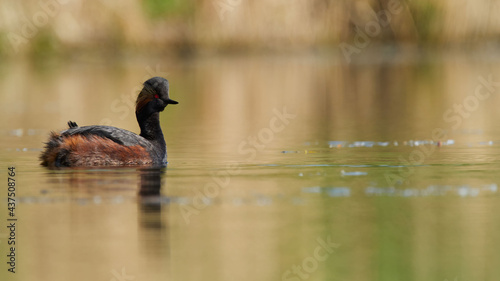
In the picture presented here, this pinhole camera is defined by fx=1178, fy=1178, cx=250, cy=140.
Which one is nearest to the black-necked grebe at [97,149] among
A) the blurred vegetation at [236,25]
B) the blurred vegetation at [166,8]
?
the blurred vegetation at [236,25]

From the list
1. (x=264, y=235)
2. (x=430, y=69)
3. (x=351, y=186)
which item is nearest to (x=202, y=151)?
(x=351, y=186)

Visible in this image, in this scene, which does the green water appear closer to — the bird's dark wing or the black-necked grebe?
the black-necked grebe

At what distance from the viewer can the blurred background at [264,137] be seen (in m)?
7.04

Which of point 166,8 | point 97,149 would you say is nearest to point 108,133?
point 97,149

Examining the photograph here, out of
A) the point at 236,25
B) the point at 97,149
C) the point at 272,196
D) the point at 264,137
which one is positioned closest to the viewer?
the point at 272,196

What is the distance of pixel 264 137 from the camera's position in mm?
14492

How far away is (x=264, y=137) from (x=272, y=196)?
5380 millimetres

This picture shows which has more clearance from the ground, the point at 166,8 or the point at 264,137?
the point at 166,8

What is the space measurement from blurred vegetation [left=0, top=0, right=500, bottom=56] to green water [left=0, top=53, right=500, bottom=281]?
35.9 feet

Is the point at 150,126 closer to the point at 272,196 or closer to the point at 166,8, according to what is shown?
the point at 272,196

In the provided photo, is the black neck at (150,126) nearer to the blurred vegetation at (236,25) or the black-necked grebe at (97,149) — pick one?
the black-necked grebe at (97,149)

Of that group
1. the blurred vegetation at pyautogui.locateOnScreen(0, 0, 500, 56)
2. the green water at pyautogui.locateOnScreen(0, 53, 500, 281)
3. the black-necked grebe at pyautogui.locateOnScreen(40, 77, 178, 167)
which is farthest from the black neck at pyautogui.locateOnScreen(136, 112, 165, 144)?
the blurred vegetation at pyautogui.locateOnScreen(0, 0, 500, 56)

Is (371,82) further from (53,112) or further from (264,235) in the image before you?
(264,235)

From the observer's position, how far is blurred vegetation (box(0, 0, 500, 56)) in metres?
30.8
